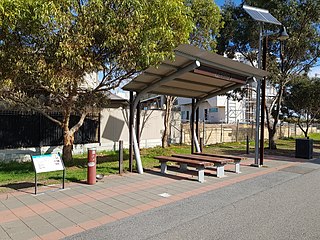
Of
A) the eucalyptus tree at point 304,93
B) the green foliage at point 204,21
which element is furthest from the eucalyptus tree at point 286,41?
the eucalyptus tree at point 304,93

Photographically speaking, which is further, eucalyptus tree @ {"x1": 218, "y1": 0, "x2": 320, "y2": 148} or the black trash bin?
eucalyptus tree @ {"x1": 218, "y1": 0, "x2": 320, "y2": 148}

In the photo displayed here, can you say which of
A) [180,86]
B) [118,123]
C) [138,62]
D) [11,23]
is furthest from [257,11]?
[11,23]

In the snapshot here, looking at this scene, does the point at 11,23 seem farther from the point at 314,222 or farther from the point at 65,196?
the point at 314,222

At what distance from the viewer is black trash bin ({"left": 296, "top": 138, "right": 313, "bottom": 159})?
46.4ft

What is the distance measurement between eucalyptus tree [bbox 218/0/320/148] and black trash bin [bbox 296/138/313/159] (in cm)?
363

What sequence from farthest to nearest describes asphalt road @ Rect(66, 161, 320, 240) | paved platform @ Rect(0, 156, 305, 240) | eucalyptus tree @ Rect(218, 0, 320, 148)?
eucalyptus tree @ Rect(218, 0, 320, 148)
paved platform @ Rect(0, 156, 305, 240)
asphalt road @ Rect(66, 161, 320, 240)

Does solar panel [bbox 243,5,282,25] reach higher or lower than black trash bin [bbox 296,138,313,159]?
higher

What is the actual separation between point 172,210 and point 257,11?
31.5 feet

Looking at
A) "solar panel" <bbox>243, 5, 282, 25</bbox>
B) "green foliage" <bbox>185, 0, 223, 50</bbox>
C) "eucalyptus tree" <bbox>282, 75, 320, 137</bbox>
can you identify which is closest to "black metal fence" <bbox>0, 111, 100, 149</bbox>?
"green foliage" <bbox>185, 0, 223, 50</bbox>

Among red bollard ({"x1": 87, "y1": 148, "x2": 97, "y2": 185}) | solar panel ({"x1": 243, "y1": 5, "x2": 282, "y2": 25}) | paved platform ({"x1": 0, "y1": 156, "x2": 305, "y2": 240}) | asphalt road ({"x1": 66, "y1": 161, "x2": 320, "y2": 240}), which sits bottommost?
asphalt road ({"x1": 66, "y1": 161, "x2": 320, "y2": 240})

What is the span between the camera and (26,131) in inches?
455

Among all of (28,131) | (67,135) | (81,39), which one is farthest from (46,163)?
(28,131)

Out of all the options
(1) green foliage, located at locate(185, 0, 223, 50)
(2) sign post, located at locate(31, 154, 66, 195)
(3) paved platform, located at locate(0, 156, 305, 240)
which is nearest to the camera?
(3) paved platform, located at locate(0, 156, 305, 240)

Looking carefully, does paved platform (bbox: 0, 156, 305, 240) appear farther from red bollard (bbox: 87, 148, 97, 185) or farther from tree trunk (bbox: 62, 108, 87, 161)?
tree trunk (bbox: 62, 108, 87, 161)
